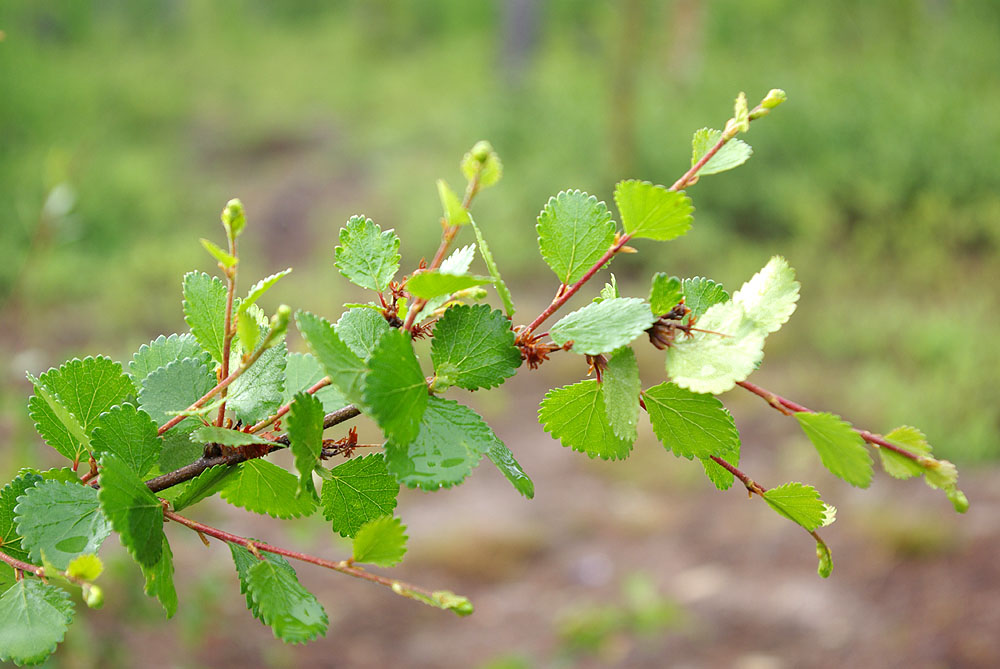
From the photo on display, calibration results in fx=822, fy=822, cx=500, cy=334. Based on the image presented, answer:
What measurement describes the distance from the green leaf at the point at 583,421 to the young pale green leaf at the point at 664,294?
0.25ft

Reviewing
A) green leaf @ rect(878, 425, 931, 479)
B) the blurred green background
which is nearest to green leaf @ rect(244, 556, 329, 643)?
green leaf @ rect(878, 425, 931, 479)

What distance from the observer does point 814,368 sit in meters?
3.83

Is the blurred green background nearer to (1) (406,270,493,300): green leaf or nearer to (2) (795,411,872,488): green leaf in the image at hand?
(1) (406,270,493,300): green leaf

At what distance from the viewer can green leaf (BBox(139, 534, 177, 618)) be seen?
43cm

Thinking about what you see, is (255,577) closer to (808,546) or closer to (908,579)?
(908,579)

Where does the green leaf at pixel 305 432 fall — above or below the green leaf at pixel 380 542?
above

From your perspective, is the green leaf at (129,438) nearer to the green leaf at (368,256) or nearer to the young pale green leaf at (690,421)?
the green leaf at (368,256)

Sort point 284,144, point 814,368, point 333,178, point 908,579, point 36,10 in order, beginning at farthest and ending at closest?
point 36,10 < point 284,144 < point 333,178 < point 814,368 < point 908,579

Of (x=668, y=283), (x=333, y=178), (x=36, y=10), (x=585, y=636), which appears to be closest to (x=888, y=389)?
(x=585, y=636)

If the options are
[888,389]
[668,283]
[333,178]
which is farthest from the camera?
[333,178]

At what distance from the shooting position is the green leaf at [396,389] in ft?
1.37

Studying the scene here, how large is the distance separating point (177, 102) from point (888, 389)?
25.3 feet

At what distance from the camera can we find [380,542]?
46cm

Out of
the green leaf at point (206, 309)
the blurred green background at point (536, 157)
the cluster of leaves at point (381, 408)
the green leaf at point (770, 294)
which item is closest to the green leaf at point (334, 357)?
the cluster of leaves at point (381, 408)
